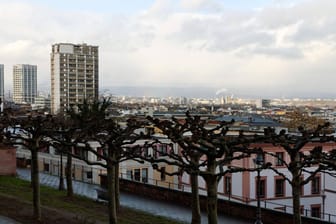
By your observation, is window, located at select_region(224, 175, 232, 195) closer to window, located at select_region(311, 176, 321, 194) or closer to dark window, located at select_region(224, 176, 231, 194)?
dark window, located at select_region(224, 176, 231, 194)

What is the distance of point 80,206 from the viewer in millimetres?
26203

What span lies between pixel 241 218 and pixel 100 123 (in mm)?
8159

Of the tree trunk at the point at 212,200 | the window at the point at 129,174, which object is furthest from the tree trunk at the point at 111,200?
the window at the point at 129,174

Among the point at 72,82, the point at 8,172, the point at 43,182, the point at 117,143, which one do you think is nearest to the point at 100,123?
the point at 117,143

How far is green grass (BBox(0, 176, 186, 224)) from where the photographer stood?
23250 millimetres

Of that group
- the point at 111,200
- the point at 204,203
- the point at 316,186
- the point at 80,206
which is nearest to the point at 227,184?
the point at 316,186

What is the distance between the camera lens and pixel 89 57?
7219 inches

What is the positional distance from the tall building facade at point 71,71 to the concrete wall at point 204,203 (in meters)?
140

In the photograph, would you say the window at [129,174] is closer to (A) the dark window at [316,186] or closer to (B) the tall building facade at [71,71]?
(A) the dark window at [316,186]

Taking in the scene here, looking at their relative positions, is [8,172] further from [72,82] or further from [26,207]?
[72,82]

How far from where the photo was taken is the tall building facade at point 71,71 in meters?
176

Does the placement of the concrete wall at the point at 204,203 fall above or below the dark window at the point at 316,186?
above

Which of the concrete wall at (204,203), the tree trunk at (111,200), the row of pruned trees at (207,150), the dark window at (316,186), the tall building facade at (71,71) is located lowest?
the dark window at (316,186)

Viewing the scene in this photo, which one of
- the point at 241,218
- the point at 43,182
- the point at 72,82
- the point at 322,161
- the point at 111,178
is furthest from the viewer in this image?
the point at 72,82
